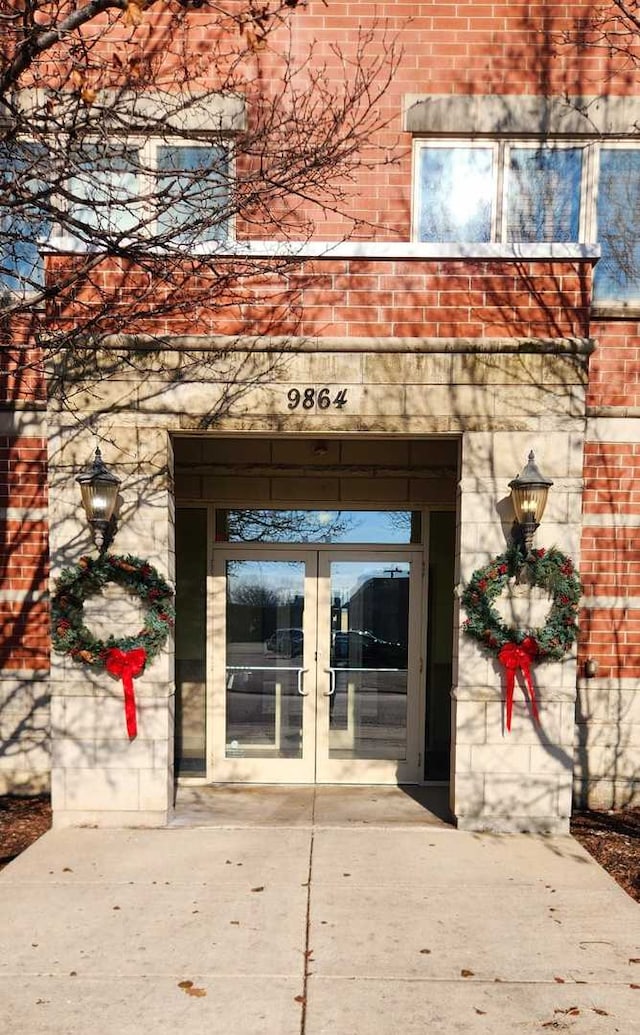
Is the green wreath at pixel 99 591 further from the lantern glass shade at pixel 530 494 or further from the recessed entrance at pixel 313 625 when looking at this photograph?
the lantern glass shade at pixel 530 494

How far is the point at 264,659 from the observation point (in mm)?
6957

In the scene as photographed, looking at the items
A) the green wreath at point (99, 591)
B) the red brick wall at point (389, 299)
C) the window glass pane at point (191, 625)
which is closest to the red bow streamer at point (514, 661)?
the red brick wall at point (389, 299)

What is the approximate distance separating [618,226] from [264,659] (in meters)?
5.27

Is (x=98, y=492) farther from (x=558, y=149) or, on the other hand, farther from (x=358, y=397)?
(x=558, y=149)

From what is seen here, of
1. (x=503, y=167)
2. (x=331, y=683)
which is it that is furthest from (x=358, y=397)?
(x=503, y=167)

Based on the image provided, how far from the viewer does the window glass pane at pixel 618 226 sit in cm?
669

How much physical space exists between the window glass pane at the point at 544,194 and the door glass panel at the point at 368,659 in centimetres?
340

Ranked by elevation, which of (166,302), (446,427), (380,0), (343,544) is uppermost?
(380,0)

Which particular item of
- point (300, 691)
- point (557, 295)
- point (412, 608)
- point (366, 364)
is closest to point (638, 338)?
point (557, 295)

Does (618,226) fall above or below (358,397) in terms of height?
above

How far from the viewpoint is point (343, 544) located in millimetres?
6949

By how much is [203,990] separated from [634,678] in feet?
15.2

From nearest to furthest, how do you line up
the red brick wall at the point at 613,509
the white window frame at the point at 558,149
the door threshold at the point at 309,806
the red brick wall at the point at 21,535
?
the door threshold at the point at 309,806, the red brick wall at the point at 613,509, the red brick wall at the point at 21,535, the white window frame at the point at 558,149

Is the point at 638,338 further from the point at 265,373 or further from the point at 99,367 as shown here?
the point at 99,367
